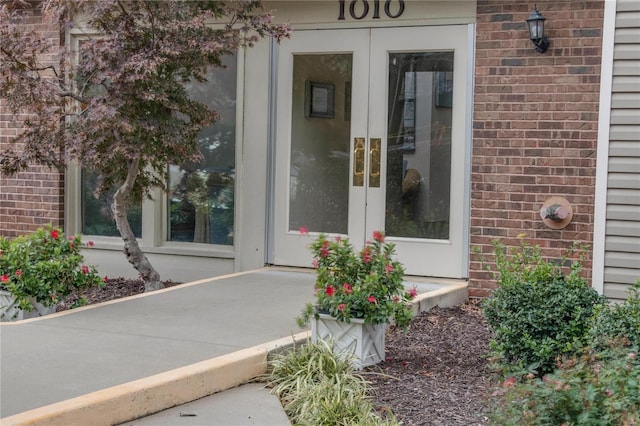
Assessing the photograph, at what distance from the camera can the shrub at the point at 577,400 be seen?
3.51 meters

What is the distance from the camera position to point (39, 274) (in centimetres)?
661

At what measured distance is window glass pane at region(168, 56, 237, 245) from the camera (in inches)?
362

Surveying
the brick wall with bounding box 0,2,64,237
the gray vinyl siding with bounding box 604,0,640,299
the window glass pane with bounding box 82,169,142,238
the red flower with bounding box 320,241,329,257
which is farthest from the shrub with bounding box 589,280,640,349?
the brick wall with bounding box 0,2,64,237

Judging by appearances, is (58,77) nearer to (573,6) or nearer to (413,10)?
(413,10)

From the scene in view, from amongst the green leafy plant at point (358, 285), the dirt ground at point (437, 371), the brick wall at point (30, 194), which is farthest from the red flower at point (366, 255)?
the brick wall at point (30, 194)

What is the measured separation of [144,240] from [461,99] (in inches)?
155

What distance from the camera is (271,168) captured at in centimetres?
892

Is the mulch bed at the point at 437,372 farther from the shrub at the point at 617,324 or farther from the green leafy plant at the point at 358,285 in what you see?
the shrub at the point at 617,324

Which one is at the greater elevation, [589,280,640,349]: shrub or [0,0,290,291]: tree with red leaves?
[0,0,290,291]: tree with red leaves

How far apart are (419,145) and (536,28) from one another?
1643 mm

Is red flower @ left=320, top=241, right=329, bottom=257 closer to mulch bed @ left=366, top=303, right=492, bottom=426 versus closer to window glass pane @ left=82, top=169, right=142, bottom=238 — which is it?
mulch bed @ left=366, top=303, right=492, bottom=426

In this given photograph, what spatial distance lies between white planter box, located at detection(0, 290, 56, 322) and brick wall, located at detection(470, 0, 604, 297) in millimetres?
3955

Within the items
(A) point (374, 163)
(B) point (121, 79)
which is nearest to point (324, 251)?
(B) point (121, 79)

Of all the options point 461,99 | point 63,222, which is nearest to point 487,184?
point 461,99
